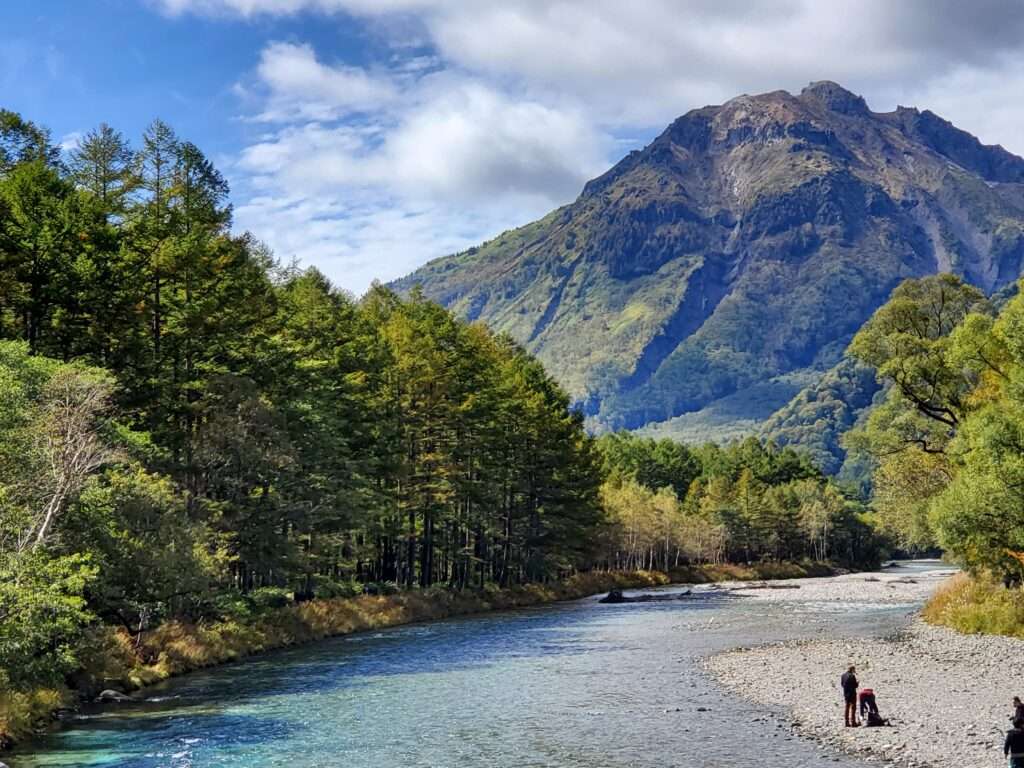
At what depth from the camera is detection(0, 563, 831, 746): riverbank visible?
31281 millimetres

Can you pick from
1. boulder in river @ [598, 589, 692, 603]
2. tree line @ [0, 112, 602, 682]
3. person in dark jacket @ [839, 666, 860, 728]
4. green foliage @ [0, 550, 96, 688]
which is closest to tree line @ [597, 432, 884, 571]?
boulder in river @ [598, 589, 692, 603]

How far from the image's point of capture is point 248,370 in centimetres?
5769

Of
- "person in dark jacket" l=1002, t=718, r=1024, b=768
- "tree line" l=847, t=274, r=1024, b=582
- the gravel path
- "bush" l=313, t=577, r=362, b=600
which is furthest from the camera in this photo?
"bush" l=313, t=577, r=362, b=600

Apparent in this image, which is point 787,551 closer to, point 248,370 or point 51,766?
point 248,370

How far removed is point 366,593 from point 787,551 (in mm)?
133307

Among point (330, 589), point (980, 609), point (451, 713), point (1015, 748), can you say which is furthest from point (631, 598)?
point (1015, 748)

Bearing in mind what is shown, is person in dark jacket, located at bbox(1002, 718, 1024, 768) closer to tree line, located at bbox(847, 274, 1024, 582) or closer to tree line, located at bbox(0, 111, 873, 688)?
tree line, located at bbox(847, 274, 1024, 582)

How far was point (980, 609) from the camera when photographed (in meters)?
51.8

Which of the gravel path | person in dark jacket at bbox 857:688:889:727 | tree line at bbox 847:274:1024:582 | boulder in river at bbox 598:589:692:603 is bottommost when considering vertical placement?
boulder in river at bbox 598:589:692:603

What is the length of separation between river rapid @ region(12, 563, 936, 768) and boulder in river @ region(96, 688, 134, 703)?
698 mm

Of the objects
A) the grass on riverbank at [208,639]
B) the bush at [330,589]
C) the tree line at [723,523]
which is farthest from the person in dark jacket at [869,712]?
the tree line at [723,523]

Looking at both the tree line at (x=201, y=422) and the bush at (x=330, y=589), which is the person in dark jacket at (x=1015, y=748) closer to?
the tree line at (x=201, y=422)

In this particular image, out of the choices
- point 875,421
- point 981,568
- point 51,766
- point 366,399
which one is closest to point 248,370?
point 366,399

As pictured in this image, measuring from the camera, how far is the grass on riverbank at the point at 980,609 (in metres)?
48.7
